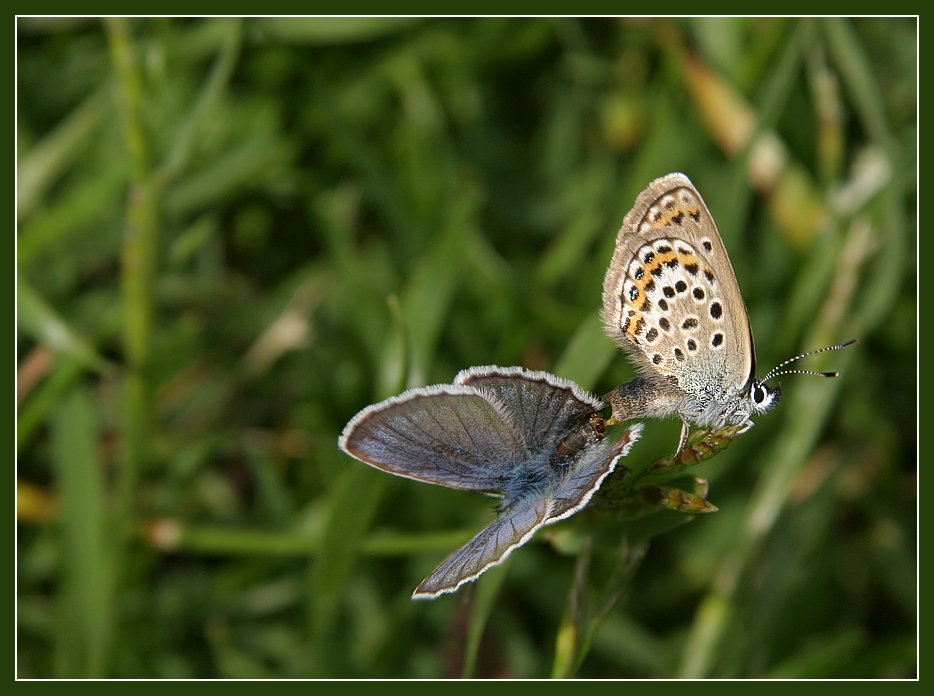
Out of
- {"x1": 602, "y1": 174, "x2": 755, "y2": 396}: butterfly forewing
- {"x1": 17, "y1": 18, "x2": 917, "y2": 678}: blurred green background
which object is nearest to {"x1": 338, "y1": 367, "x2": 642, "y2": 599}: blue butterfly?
{"x1": 602, "y1": 174, "x2": 755, "y2": 396}: butterfly forewing

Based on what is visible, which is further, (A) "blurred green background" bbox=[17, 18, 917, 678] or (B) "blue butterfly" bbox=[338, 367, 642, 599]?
(A) "blurred green background" bbox=[17, 18, 917, 678]

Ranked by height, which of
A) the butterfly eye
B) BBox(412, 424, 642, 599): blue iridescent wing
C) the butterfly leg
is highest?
the butterfly eye

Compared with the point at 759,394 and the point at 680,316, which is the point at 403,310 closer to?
the point at 680,316

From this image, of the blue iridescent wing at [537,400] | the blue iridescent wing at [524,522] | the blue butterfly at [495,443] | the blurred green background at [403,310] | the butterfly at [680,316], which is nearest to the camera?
the blue iridescent wing at [524,522]

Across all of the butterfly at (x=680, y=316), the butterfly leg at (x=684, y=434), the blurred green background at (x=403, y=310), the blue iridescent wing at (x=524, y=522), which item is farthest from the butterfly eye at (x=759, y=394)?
the blue iridescent wing at (x=524, y=522)

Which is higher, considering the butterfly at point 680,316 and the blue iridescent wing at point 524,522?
the butterfly at point 680,316

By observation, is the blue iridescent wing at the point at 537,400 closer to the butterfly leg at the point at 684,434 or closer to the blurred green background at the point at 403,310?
the butterfly leg at the point at 684,434

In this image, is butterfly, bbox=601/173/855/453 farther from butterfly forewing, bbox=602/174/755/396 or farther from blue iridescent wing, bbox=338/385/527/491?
blue iridescent wing, bbox=338/385/527/491
